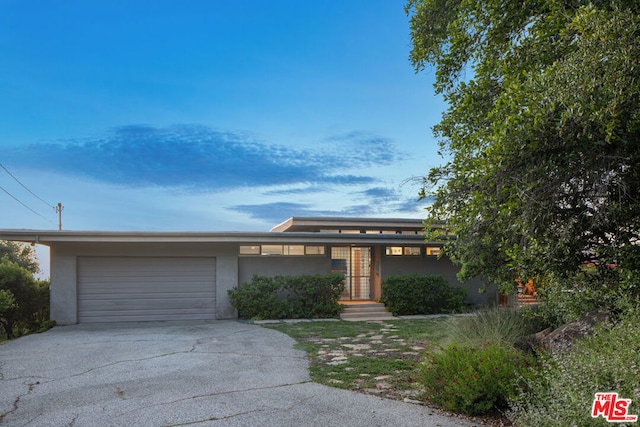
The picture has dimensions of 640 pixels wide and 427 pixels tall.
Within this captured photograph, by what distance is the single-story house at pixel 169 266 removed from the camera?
13.4 metres

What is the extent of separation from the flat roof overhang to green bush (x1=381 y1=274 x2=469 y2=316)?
141 cm

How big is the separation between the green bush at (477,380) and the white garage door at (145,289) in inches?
418

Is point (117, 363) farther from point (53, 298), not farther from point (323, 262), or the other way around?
point (323, 262)

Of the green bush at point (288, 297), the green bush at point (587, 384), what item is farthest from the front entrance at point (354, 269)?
the green bush at point (587, 384)

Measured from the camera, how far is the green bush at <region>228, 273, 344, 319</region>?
1399cm

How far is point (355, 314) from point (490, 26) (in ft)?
34.8

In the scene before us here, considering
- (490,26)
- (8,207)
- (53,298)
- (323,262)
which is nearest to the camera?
(490,26)

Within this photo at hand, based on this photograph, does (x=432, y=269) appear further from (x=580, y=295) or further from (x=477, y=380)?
(x=477, y=380)

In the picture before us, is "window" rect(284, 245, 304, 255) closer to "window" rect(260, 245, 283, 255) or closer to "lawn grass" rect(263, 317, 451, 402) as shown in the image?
"window" rect(260, 245, 283, 255)

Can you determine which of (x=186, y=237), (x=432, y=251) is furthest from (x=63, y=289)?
(x=432, y=251)

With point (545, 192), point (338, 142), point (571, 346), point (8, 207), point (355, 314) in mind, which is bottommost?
point (355, 314)

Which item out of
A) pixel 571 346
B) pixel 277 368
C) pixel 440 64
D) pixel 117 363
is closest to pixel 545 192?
pixel 571 346

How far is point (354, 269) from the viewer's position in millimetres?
16672

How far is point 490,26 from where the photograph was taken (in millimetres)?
6105
